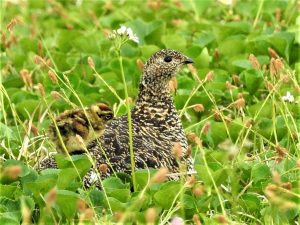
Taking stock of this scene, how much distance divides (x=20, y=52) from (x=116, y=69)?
4.87ft

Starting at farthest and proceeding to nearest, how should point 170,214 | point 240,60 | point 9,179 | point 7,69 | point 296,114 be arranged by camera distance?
point 7,69 < point 240,60 < point 296,114 < point 9,179 < point 170,214

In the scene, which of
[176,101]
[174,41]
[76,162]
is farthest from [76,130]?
[174,41]

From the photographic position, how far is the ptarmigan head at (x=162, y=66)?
887 centimetres

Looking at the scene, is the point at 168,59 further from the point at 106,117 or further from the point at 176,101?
the point at 106,117

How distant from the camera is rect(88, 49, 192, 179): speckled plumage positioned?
784cm

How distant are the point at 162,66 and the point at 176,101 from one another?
0.71 m

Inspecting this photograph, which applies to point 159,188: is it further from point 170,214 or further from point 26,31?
point 26,31

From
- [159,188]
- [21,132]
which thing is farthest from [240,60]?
[159,188]

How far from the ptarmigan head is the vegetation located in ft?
0.51

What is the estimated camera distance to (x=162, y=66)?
8.90 metres

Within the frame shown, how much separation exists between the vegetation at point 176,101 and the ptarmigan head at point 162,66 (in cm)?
16

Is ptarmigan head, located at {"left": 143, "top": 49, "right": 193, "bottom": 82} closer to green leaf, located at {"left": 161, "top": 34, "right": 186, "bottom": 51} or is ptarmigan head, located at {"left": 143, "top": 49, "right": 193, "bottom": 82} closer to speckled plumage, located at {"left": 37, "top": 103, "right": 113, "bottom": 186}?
speckled plumage, located at {"left": 37, "top": 103, "right": 113, "bottom": 186}

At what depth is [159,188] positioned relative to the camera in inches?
291

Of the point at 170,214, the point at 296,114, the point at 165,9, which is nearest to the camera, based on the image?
the point at 170,214
